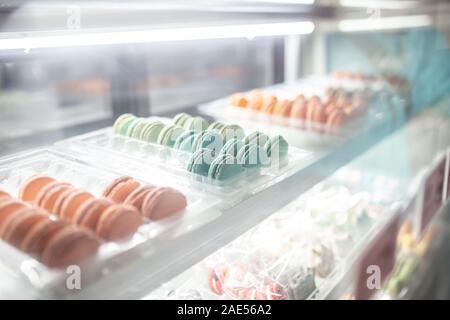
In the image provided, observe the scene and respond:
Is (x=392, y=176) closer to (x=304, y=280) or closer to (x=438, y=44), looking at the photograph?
(x=438, y=44)

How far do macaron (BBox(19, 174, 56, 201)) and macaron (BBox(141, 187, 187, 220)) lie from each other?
24cm

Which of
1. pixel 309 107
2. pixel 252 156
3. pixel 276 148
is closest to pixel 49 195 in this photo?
pixel 252 156

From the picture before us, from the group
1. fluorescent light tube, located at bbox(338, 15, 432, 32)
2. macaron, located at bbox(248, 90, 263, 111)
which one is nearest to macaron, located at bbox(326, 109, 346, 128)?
macaron, located at bbox(248, 90, 263, 111)

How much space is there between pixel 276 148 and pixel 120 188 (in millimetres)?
497

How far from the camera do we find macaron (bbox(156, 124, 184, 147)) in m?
1.33

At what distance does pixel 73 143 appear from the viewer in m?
1.42

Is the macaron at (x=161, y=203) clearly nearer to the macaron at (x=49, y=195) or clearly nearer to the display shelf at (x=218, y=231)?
the display shelf at (x=218, y=231)

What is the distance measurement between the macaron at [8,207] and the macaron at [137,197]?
8.1 inches

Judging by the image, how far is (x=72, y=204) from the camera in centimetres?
94

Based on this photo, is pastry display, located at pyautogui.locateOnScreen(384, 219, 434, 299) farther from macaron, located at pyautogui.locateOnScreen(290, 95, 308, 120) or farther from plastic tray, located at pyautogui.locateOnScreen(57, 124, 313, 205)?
plastic tray, located at pyautogui.locateOnScreen(57, 124, 313, 205)

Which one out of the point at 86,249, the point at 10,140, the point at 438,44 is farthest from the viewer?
the point at 438,44
